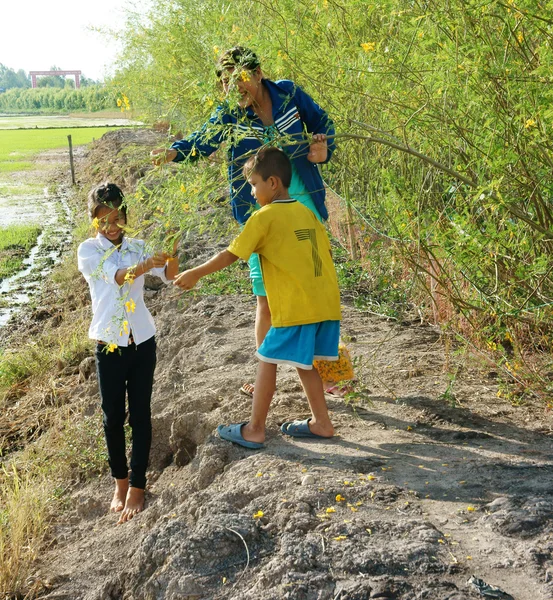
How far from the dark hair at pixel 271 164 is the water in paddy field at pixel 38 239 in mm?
6855

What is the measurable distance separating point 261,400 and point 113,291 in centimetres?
86

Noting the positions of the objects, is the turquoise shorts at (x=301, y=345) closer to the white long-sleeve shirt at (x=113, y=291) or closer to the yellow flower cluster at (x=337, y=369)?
the yellow flower cluster at (x=337, y=369)

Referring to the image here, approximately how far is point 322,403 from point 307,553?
1058 millimetres

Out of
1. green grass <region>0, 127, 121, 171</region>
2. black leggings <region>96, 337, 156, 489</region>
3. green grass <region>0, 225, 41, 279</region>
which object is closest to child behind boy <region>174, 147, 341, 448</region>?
black leggings <region>96, 337, 156, 489</region>

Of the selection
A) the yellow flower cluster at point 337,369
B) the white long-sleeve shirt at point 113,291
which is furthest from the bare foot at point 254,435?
the white long-sleeve shirt at point 113,291

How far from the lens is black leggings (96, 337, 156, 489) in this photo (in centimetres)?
A: 361

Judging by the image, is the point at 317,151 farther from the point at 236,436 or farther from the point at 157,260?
the point at 236,436

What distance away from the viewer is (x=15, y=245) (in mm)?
14312

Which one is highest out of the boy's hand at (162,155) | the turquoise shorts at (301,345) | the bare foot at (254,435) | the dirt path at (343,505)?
the boy's hand at (162,155)

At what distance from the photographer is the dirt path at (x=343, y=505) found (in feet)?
7.79

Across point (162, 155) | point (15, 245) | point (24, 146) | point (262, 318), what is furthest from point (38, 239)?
point (24, 146)

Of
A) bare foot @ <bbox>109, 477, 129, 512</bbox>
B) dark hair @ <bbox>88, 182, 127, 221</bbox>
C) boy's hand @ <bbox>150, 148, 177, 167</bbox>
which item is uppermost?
boy's hand @ <bbox>150, 148, 177, 167</bbox>

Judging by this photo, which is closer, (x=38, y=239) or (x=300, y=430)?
(x=300, y=430)

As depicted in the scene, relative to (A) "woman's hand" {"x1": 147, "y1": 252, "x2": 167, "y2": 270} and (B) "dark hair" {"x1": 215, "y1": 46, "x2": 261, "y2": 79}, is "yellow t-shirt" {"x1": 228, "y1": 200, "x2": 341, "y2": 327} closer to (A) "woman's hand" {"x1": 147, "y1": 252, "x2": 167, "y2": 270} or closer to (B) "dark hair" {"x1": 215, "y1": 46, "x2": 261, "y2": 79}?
(A) "woman's hand" {"x1": 147, "y1": 252, "x2": 167, "y2": 270}
